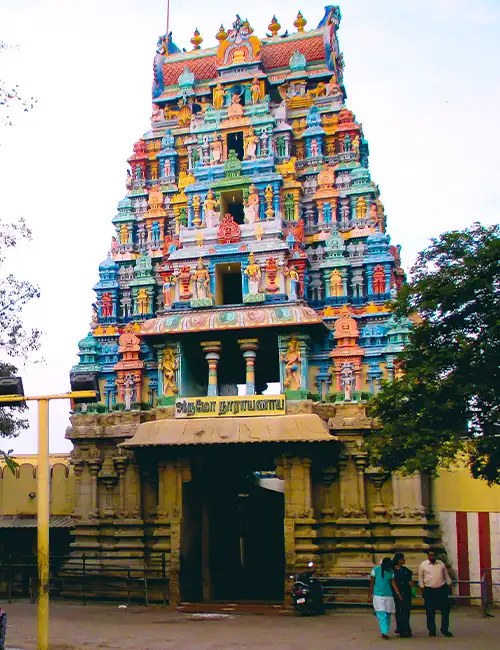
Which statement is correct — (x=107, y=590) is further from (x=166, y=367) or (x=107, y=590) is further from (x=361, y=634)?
(x=361, y=634)

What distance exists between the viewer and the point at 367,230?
27469 mm

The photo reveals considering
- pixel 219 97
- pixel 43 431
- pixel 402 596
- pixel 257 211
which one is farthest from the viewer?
pixel 219 97

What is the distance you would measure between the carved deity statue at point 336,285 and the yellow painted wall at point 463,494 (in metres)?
6.37

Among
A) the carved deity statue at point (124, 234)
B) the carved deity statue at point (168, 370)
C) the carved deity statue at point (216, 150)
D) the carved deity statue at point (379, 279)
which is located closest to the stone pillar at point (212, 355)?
the carved deity statue at point (168, 370)

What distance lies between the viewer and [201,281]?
26828 mm

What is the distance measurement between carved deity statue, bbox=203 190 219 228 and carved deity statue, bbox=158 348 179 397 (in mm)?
4543

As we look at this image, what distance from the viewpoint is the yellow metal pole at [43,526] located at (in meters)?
14.9

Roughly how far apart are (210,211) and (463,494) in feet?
39.4

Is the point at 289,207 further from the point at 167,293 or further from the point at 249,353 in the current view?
the point at 249,353

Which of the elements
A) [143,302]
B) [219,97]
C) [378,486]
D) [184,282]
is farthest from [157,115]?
[378,486]

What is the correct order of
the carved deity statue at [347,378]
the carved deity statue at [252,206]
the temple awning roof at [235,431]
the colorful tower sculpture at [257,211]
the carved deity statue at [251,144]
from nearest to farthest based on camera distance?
the temple awning roof at [235,431]
the carved deity statue at [347,378]
the colorful tower sculpture at [257,211]
the carved deity statue at [252,206]
the carved deity statue at [251,144]

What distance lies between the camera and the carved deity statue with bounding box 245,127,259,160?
2855 cm

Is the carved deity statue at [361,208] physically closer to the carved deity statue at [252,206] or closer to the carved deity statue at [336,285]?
the carved deity statue at [336,285]

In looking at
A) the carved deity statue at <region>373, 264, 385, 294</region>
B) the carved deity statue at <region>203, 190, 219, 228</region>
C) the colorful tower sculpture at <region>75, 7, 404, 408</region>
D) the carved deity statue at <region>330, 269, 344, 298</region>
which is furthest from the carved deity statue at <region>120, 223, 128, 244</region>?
the carved deity statue at <region>373, 264, 385, 294</region>
